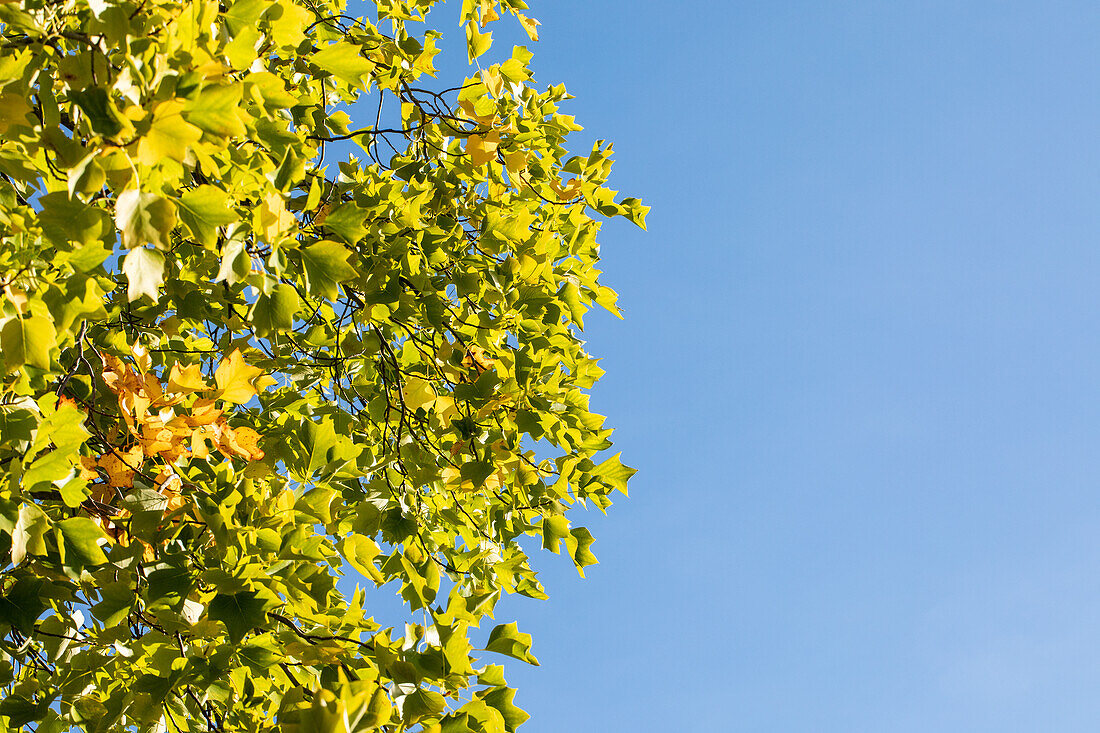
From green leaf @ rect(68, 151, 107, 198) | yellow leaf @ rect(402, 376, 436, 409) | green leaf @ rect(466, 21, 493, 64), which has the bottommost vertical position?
green leaf @ rect(68, 151, 107, 198)

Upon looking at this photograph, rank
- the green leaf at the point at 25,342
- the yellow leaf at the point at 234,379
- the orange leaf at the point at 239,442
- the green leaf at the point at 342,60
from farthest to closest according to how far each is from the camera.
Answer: the orange leaf at the point at 239,442 < the yellow leaf at the point at 234,379 < the green leaf at the point at 342,60 < the green leaf at the point at 25,342

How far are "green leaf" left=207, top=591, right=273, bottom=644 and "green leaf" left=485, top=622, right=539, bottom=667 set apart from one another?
26.4 inches

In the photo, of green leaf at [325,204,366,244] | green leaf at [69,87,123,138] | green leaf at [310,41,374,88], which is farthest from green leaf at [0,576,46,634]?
green leaf at [310,41,374,88]

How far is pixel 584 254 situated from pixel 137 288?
2.78 m

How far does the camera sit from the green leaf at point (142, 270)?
192 centimetres

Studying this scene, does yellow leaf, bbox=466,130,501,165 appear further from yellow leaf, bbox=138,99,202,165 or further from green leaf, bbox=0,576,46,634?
green leaf, bbox=0,576,46,634

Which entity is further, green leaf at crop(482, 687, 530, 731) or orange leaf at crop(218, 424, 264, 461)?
orange leaf at crop(218, 424, 264, 461)

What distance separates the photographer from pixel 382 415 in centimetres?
421

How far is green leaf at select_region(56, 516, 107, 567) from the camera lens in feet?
8.20

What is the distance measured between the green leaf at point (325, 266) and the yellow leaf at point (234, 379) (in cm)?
76

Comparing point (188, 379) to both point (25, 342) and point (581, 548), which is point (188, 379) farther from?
point (581, 548)

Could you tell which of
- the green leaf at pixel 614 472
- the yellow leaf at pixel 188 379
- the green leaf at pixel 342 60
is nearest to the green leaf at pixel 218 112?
the green leaf at pixel 342 60

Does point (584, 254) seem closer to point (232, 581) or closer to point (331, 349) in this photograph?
point (331, 349)

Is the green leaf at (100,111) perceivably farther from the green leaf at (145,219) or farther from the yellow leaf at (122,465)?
the yellow leaf at (122,465)
